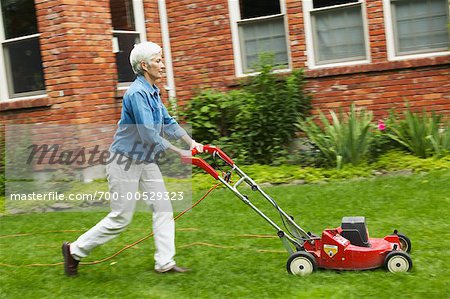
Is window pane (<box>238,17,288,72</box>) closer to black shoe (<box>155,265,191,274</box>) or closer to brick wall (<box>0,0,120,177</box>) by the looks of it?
brick wall (<box>0,0,120,177</box>)

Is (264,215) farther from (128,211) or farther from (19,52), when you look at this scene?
(19,52)

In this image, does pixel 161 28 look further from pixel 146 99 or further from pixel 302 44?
pixel 146 99

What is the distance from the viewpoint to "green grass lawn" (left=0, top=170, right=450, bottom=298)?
4.85m

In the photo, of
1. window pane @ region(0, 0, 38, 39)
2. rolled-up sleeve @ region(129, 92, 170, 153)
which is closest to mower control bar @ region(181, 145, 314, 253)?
rolled-up sleeve @ region(129, 92, 170, 153)

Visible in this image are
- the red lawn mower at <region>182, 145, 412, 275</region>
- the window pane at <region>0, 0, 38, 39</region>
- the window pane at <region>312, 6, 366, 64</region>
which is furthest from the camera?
the window pane at <region>0, 0, 38, 39</region>

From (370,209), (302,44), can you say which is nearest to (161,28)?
(302,44)

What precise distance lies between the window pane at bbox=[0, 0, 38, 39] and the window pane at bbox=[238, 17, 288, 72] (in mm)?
3126

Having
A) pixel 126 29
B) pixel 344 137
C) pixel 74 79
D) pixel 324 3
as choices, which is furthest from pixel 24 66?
Answer: pixel 344 137

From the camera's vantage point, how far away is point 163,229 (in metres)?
5.41

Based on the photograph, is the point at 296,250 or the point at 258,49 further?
the point at 258,49

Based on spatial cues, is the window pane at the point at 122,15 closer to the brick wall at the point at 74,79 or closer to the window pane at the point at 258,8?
the brick wall at the point at 74,79

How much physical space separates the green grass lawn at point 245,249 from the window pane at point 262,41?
2.73 metres

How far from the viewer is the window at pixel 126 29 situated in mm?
10359

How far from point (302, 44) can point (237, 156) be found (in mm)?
1943
